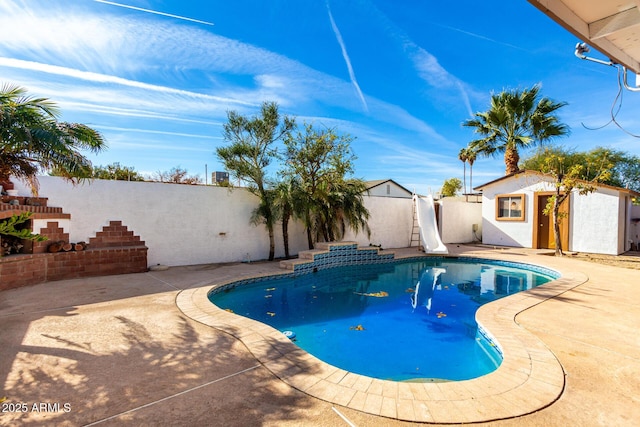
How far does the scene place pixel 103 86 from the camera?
9.12m

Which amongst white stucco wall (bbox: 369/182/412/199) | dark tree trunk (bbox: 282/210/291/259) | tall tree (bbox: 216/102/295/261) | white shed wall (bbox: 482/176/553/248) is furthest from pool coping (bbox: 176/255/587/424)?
white stucco wall (bbox: 369/182/412/199)

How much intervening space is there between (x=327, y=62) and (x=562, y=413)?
43.3 ft

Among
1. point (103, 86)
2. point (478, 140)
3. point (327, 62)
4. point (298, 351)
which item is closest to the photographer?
point (298, 351)

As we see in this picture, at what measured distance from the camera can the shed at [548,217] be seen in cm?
1296

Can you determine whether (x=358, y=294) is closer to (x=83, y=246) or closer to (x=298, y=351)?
(x=298, y=351)

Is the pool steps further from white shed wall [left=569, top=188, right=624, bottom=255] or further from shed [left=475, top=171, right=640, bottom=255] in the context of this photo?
white shed wall [left=569, top=188, right=624, bottom=255]

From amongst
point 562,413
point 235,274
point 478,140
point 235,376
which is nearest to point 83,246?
point 235,274

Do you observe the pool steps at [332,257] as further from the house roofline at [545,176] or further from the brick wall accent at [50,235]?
the house roofline at [545,176]

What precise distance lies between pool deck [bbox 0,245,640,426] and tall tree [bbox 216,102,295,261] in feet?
20.3

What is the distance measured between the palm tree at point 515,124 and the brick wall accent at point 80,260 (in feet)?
59.9

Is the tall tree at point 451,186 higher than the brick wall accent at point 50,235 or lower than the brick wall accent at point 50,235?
higher

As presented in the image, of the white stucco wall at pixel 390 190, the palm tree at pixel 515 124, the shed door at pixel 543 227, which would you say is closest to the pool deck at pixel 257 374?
the shed door at pixel 543 227

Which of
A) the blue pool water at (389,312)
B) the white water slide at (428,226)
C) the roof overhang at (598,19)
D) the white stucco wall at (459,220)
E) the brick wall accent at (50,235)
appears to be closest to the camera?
the roof overhang at (598,19)

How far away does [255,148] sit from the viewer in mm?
10977
